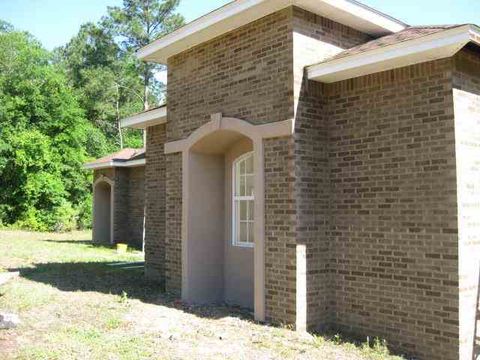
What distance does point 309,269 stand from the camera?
7.60 meters

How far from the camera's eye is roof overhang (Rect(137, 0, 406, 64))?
7699mm

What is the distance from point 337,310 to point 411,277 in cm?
143

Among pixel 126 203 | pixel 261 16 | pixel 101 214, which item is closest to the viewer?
pixel 261 16

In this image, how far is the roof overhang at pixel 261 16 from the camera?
7699 millimetres

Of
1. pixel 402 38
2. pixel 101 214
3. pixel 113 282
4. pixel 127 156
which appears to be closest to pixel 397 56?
pixel 402 38

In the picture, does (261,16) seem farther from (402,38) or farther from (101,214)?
(101,214)

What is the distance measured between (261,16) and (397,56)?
2419mm

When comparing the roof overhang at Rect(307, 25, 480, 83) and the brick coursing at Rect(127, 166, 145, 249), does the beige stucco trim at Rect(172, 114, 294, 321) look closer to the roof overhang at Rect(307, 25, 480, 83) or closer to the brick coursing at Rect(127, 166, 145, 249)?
the roof overhang at Rect(307, 25, 480, 83)

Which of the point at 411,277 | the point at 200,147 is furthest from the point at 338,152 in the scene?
the point at 200,147

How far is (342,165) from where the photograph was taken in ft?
25.8

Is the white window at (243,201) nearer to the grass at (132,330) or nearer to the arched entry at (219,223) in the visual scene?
the arched entry at (219,223)

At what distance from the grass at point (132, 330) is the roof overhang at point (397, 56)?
397cm

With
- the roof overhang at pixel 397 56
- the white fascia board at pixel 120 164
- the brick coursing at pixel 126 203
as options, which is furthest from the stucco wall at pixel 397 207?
the brick coursing at pixel 126 203

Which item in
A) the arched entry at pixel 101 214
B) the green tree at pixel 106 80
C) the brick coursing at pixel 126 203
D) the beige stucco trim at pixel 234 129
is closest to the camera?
the beige stucco trim at pixel 234 129
